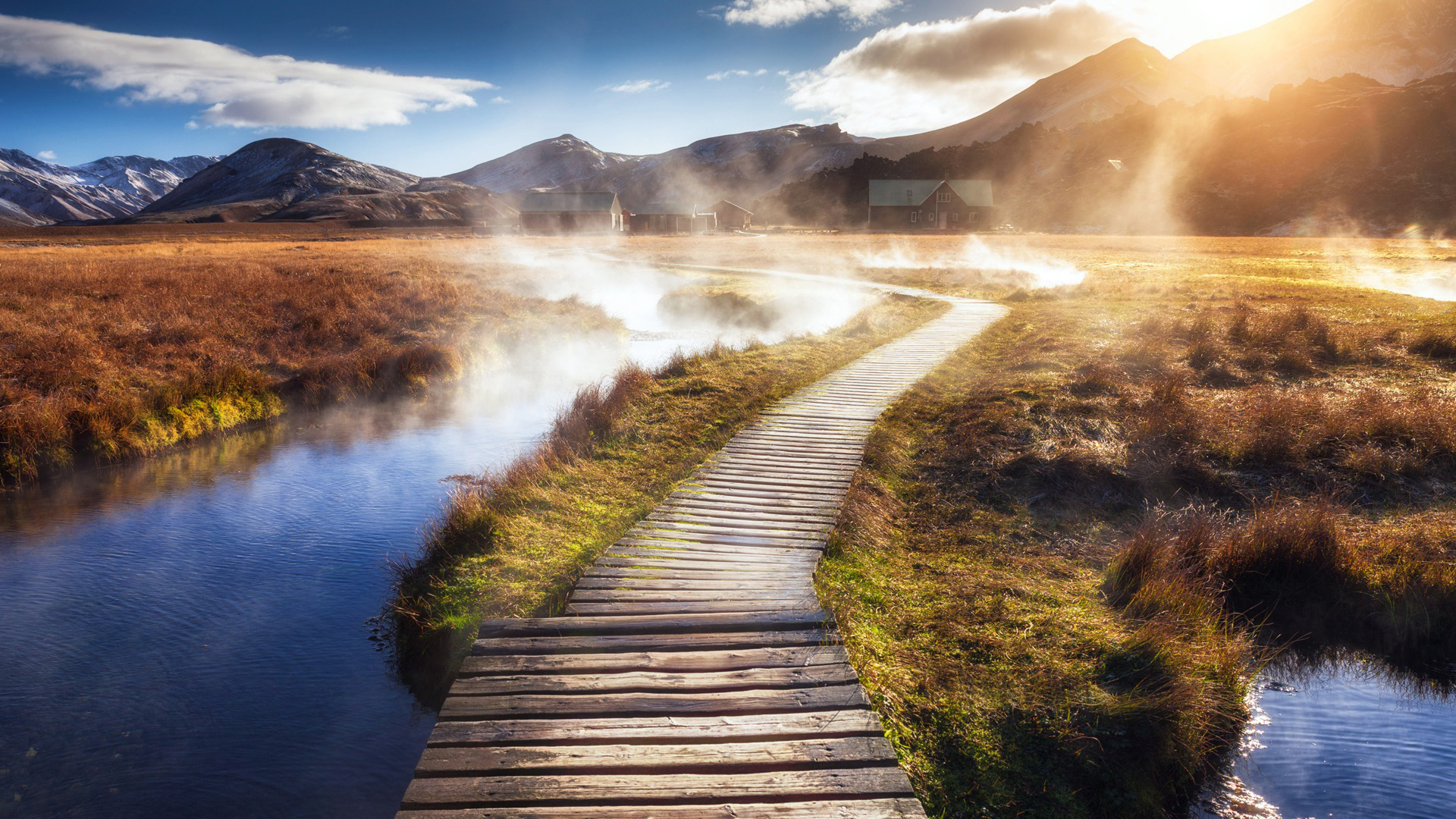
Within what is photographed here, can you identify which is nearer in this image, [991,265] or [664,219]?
[991,265]

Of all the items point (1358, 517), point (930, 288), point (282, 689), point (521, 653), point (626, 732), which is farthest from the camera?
point (930, 288)

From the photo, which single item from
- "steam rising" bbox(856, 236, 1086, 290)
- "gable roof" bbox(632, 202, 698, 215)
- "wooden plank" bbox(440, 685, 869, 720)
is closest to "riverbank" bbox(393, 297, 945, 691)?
"wooden plank" bbox(440, 685, 869, 720)

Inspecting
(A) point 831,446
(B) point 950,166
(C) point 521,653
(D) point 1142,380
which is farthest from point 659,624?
(B) point 950,166

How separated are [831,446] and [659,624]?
5222 mm

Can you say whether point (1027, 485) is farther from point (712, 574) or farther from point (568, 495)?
point (568, 495)

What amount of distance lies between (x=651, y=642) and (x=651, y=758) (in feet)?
4.10

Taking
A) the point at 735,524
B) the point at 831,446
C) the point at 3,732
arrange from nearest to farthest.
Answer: the point at 3,732 < the point at 735,524 < the point at 831,446

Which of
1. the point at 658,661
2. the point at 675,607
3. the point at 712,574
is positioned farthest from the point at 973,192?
the point at 658,661

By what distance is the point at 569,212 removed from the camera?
9425 cm

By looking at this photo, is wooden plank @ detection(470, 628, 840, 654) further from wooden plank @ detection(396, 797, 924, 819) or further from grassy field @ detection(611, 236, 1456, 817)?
wooden plank @ detection(396, 797, 924, 819)

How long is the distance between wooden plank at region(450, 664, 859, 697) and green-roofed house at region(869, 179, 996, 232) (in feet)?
293

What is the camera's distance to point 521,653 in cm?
527

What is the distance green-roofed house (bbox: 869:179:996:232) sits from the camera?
91.5m

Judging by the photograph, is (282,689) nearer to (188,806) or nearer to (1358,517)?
(188,806)
